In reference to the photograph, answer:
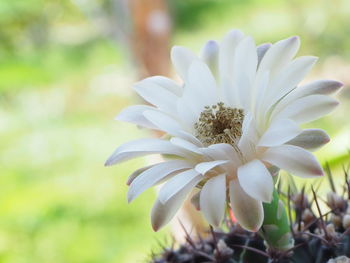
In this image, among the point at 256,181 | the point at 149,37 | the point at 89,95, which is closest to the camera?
the point at 256,181

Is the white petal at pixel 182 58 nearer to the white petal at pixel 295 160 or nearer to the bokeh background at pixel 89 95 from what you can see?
the white petal at pixel 295 160

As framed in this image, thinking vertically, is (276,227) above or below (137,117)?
below

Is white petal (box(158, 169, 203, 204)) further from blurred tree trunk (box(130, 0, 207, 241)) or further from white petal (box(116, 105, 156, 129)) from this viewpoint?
blurred tree trunk (box(130, 0, 207, 241))

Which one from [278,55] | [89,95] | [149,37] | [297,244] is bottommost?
[297,244]

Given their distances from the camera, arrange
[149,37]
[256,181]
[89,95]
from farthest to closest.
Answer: [89,95]
[149,37]
[256,181]

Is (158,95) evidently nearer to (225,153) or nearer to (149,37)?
(225,153)

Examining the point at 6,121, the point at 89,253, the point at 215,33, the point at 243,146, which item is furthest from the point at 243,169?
the point at 215,33

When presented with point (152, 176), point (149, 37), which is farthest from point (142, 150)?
point (149, 37)

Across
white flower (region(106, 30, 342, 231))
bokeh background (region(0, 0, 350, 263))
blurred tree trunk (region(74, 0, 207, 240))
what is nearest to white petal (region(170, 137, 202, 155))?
white flower (region(106, 30, 342, 231))

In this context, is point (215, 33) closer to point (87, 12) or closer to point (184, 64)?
point (87, 12)
